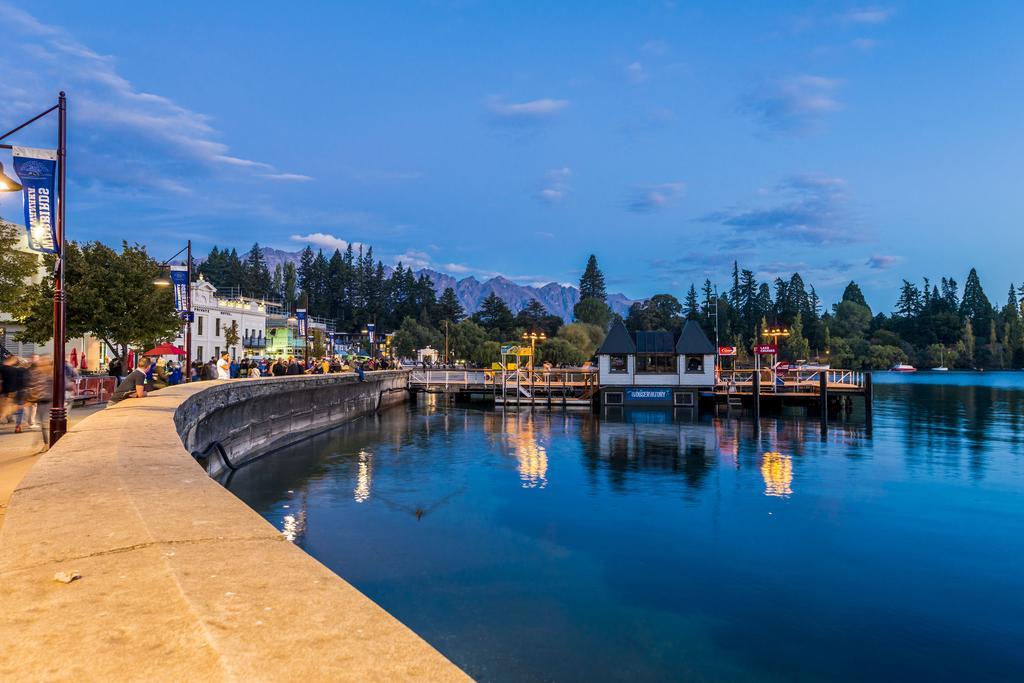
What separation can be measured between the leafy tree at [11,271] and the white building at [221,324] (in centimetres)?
2571

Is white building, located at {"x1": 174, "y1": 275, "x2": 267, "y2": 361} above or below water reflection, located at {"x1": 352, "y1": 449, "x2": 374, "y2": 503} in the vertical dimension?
above

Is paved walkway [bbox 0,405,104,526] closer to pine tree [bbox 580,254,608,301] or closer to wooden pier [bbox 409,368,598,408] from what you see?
wooden pier [bbox 409,368,598,408]

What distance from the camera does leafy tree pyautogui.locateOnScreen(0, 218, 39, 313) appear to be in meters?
28.7

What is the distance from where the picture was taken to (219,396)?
70.7 ft

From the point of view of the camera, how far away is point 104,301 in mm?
34875

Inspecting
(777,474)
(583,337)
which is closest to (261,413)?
(777,474)

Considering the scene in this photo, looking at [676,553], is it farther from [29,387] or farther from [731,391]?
[731,391]

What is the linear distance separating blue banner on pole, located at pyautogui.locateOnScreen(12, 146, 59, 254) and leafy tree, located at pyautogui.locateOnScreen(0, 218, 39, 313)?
1879cm

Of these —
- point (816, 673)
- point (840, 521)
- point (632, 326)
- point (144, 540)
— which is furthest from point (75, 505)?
point (632, 326)

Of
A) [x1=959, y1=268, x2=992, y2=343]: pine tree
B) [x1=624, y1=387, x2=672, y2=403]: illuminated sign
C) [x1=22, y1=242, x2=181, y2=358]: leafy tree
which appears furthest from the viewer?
[x1=959, y1=268, x2=992, y2=343]: pine tree

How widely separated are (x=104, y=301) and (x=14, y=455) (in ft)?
81.4

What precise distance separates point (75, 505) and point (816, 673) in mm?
9595

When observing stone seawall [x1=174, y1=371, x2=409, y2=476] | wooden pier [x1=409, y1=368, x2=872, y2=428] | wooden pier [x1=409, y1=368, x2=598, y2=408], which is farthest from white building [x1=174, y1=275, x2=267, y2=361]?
stone seawall [x1=174, y1=371, x2=409, y2=476]

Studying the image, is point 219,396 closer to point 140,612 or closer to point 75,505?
point 75,505
